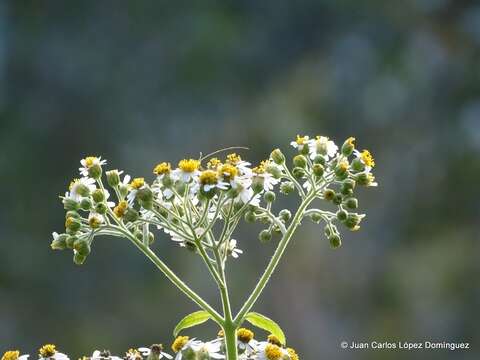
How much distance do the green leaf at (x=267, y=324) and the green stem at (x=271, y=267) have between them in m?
0.03

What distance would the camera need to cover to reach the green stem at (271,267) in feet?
6.07

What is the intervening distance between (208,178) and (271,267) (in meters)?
0.22

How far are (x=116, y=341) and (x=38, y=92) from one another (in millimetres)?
3610

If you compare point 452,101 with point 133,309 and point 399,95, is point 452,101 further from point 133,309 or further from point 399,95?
point 133,309

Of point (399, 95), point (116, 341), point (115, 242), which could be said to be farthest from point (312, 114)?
Result: point (116, 341)

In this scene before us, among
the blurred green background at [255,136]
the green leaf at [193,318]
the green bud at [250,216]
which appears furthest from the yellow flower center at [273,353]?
the blurred green background at [255,136]

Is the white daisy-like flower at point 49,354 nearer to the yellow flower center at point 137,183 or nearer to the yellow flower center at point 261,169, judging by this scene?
the yellow flower center at point 137,183

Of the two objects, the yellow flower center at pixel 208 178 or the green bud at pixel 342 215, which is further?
the green bud at pixel 342 215

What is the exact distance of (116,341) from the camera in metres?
10.3

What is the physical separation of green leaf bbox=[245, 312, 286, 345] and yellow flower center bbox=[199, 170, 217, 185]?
28 centimetres

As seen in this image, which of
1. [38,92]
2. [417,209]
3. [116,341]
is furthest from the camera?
[38,92]

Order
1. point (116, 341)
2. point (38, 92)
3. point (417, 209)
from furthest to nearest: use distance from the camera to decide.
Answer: point (38, 92), point (417, 209), point (116, 341)

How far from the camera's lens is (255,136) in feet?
37.6

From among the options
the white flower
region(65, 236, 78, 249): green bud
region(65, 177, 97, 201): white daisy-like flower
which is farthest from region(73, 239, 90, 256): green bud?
the white flower
